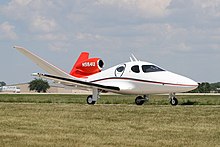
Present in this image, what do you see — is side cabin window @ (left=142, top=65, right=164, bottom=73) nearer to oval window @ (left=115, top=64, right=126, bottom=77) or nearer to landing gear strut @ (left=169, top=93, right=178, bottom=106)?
oval window @ (left=115, top=64, right=126, bottom=77)

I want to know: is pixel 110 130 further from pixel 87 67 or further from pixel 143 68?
pixel 87 67

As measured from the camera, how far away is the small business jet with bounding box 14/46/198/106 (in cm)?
2798

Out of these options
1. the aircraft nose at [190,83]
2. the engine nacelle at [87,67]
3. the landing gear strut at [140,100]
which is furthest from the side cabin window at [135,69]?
the engine nacelle at [87,67]

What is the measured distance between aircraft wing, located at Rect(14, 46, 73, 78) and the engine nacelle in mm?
1572

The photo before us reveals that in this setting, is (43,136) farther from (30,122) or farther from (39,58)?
(39,58)

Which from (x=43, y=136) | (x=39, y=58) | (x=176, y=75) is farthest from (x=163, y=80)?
(x=43, y=136)

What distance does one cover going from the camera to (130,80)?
29.5m

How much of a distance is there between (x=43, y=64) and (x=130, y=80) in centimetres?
517

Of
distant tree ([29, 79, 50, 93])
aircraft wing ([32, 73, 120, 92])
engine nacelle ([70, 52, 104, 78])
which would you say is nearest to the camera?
aircraft wing ([32, 73, 120, 92])

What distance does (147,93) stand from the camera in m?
29.5

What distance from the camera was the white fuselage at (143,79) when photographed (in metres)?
27.7

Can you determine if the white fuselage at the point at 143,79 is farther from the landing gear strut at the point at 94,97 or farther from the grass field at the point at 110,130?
the grass field at the point at 110,130

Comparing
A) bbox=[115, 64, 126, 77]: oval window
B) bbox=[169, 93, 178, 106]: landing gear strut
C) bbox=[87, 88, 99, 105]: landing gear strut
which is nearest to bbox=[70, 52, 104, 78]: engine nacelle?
bbox=[115, 64, 126, 77]: oval window

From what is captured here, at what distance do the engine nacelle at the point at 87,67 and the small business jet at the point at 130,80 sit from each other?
54 cm
